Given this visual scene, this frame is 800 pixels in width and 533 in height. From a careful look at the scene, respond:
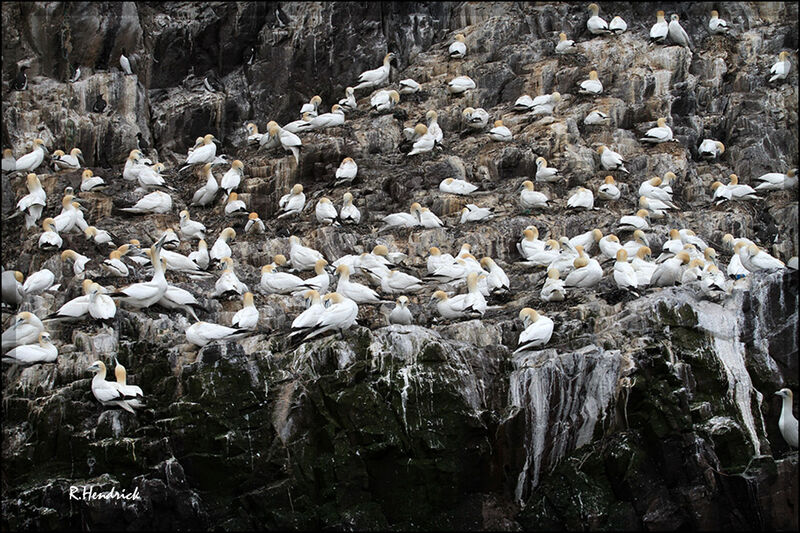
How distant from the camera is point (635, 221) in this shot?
21844mm

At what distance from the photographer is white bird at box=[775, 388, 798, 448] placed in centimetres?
1714

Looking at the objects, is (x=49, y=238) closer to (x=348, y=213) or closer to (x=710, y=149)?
(x=348, y=213)

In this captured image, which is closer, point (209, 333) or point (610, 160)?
point (209, 333)

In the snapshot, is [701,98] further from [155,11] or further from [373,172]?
[155,11]

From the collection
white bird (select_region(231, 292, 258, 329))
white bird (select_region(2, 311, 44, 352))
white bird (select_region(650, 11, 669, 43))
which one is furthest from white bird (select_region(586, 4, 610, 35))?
white bird (select_region(2, 311, 44, 352))

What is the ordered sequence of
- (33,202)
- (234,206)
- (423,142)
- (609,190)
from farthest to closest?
(423,142) < (234,206) < (609,190) < (33,202)

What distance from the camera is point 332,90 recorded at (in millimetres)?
29109

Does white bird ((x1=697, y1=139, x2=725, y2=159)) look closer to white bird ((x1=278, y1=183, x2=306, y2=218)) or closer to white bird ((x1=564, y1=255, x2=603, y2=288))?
white bird ((x1=564, y1=255, x2=603, y2=288))

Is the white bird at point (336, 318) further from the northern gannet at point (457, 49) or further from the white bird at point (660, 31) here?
the white bird at point (660, 31)

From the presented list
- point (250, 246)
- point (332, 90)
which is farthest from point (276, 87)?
point (250, 246)

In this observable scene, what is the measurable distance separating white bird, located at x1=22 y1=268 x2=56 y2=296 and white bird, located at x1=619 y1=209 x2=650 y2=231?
33.3 ft

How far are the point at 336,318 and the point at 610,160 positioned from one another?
8.82 m

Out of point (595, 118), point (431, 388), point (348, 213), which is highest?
point (595, 118)

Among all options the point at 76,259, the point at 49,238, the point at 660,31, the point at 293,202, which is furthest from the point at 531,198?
the point at 49,238
